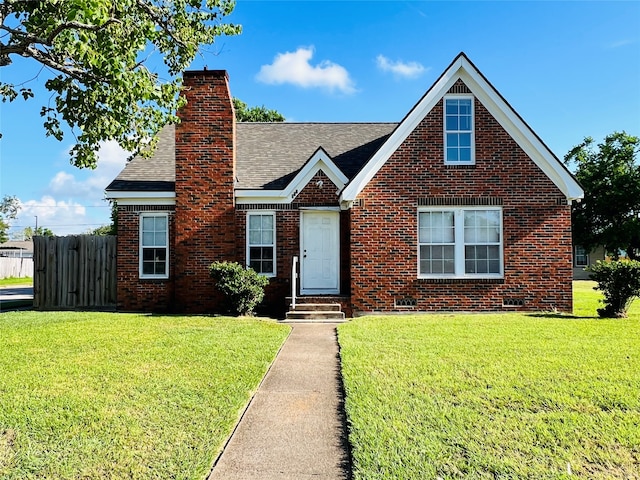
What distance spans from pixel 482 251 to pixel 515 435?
9.11 m

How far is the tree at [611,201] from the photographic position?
33972mm

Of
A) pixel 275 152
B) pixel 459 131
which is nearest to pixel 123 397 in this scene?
pixel 459 131

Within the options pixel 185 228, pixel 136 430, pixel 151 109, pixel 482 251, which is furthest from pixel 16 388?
pixel 482 251

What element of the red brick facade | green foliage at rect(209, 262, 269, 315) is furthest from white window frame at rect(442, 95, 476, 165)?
green foliage at rect(209, 262, 269, 315)

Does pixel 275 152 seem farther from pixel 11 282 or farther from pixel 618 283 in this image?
pixel 11 282

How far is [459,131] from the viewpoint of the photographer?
41.3 ft

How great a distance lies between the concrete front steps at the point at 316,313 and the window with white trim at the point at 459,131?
532 cm

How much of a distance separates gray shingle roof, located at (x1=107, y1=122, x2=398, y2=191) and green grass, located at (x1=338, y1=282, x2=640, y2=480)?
751 cm

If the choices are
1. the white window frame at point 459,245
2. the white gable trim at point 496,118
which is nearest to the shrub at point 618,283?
the white gable trim at point 496,118

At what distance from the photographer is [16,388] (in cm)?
547

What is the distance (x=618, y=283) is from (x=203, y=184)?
1176 centimetres

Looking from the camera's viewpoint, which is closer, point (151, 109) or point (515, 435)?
point (515, 435)

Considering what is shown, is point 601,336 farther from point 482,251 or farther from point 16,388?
point 16,388

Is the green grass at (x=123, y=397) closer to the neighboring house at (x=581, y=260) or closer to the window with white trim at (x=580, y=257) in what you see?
the neighboring house at (x=581, y=260)
